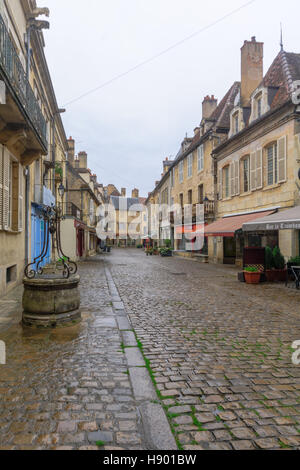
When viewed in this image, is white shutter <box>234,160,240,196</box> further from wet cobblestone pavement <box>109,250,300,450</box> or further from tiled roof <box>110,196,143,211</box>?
tiled roof <box>110,196,143,211</box>

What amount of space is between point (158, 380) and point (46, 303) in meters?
2.57

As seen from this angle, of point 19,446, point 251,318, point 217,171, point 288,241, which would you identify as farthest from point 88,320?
point 217,171

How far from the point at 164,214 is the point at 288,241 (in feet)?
81.9

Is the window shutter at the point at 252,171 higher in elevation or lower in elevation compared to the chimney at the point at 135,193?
lower

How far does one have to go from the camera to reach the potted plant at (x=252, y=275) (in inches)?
436

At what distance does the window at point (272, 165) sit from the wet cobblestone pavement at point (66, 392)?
38.4 feet

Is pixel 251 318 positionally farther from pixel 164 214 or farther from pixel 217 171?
pixel 164 214

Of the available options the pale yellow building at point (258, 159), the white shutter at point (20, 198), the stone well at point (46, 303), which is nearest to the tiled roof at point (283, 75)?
the pale yellow building at point (258, 159)

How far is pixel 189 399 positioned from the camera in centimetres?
305

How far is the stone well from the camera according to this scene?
5.23 meters

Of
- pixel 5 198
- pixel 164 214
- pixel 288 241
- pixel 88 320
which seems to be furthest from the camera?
pixel 164 214

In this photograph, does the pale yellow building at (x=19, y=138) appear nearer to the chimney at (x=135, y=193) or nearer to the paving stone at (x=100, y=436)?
the paving stone at (x=100, y=436)

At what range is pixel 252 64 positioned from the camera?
18188 millimetres
